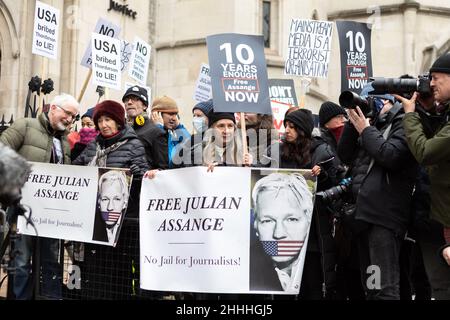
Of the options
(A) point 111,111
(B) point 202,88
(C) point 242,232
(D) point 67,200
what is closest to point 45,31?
(B) point 202,88

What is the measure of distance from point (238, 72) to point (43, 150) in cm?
216

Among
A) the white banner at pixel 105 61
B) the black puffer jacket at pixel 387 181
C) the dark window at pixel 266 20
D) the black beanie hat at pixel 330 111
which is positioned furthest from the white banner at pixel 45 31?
the dark window at pixel 266 20

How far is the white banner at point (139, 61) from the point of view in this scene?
11.6m

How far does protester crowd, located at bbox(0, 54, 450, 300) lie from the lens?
500 centimetres

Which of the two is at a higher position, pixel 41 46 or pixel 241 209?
pixel 41 46

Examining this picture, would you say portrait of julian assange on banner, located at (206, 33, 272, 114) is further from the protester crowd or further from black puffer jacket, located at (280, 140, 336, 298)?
black puffer jacket, located at (280, 140, 336, 298)

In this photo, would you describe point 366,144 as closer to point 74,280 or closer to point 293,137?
point 293,137

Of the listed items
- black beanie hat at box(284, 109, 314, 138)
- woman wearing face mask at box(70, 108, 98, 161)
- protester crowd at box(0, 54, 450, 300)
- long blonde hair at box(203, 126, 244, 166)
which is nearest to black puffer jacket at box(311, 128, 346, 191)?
protester crowd at box(0, 54, 450, 300)

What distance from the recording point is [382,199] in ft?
17.0

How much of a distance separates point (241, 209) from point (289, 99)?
640 cm
